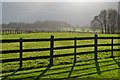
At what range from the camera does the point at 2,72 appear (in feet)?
31.7

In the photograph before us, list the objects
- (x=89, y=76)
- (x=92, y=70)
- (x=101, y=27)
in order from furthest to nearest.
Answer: (x=101, y=27) < (x=92, y=70) < (x=89, y=76)

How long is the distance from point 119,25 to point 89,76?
71.0 m

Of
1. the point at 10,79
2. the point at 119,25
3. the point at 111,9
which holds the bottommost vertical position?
the point at 10,79

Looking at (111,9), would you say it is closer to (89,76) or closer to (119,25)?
(119,25)

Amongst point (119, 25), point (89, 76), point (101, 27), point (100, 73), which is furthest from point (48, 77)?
point (101, 27)

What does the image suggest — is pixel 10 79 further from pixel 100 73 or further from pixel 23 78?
pixel 100 73

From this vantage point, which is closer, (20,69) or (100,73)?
(100,73)

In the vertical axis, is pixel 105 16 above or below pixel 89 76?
above

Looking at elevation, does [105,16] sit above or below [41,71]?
→ above

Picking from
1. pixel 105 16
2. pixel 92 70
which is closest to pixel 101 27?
pixel 105 16

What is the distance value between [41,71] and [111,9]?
94546mm

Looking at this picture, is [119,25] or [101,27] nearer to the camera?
[119,25]

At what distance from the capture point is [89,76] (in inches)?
355

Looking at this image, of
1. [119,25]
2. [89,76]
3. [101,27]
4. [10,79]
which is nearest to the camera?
[10,79]
